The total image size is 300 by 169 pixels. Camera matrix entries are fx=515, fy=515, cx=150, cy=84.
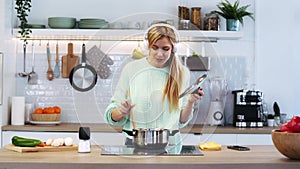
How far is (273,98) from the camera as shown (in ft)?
17.8

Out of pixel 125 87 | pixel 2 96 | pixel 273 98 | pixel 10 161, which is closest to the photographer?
pixel 10 161

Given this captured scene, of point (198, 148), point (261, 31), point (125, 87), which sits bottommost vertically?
point (198, 148)

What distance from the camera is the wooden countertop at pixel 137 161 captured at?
2.54m

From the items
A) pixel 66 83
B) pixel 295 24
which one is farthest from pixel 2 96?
pixel 295 24

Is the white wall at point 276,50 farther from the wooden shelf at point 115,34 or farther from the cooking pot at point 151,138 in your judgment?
the cooking pot at point 151,138

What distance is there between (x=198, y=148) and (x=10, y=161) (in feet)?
4.01

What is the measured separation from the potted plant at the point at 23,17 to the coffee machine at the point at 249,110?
87.5 inches

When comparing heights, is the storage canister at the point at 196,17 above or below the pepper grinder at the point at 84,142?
above

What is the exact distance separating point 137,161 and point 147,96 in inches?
25.8

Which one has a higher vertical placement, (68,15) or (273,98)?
(68,15)

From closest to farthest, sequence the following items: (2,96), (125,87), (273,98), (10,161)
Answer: (10,161), (125,87), (2,96), (273,98)

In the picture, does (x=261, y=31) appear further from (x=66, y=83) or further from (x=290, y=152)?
(x=290, y=152)

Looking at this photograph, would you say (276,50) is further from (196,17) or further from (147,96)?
(147,96)

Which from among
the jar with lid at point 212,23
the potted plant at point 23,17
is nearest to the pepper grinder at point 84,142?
the potted plant at point 23,17
